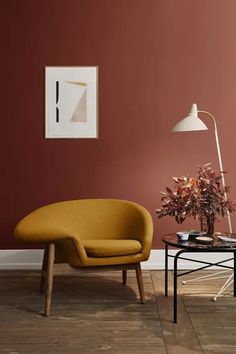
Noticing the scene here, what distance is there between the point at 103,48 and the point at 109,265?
2.23m

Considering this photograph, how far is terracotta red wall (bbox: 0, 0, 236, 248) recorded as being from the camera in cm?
441

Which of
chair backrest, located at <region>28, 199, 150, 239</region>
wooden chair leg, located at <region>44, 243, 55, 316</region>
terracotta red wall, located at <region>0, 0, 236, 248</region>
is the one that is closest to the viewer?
wooden chair leg, located at <region>44, 243, 55, 316</region>

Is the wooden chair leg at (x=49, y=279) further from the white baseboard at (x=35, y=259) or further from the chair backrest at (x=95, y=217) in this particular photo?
the white baseboard at (x=35, y=259)

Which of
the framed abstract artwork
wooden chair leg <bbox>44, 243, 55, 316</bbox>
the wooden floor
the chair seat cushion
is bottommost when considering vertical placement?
the wooden floor

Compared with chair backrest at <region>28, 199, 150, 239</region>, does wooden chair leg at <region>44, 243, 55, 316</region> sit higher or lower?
lower

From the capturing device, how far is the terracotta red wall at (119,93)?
441 cm

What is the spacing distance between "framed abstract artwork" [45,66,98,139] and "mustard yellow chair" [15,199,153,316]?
Answer: 866 mm

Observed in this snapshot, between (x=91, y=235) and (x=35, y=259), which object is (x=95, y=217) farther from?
(x=35, y=259)

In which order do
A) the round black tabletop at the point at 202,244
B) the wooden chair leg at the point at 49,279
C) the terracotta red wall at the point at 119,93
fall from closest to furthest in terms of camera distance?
the round black tabletop at the point at 202,244
the wooden chair leg at the point at 49,279
the terracotta red wall at the point at 119,93

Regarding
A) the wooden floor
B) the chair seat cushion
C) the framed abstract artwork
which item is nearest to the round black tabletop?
the chair seat cushion

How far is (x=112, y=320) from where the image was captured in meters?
3.03

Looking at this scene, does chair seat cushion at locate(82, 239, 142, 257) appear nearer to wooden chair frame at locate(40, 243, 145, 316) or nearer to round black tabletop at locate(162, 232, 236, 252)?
wooden chair frame at locate(40, 243, 145, 316)

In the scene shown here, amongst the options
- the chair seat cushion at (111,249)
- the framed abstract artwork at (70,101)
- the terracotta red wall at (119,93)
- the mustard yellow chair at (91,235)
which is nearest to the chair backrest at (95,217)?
the mustard yellow chair at (91,235)

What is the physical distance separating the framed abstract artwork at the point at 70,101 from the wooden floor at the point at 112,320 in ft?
4.85
